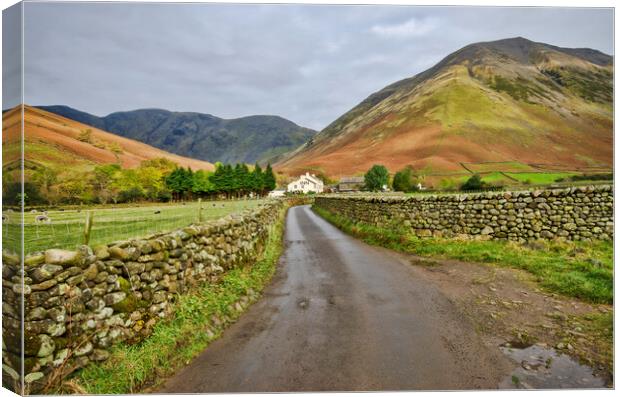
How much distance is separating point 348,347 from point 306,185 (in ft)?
445

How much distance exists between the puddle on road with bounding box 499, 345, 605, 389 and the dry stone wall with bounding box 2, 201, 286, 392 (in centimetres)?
509

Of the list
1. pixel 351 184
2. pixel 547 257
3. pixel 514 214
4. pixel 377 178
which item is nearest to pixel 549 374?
pixel 547 257

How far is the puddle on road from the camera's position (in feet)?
13.4

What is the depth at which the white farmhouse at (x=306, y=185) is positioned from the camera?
138750 mm

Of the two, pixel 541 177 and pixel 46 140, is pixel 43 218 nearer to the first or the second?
pixel 46 140

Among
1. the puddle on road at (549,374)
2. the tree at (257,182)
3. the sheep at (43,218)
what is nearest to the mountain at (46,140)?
the sheep at (43,218)

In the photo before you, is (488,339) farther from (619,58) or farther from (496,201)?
(496,201)

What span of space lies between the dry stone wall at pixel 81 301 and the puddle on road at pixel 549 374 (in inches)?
200

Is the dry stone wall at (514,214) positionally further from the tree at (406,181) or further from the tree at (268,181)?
the tree at (268,181)

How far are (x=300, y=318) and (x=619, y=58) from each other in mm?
7108

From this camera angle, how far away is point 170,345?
16.4 ft

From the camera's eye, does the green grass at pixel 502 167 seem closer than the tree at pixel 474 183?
Yes

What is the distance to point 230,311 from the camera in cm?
691

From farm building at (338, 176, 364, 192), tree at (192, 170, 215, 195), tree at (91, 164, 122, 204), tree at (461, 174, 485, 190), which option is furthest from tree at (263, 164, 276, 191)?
tree at (91, 164, 122, 204)
